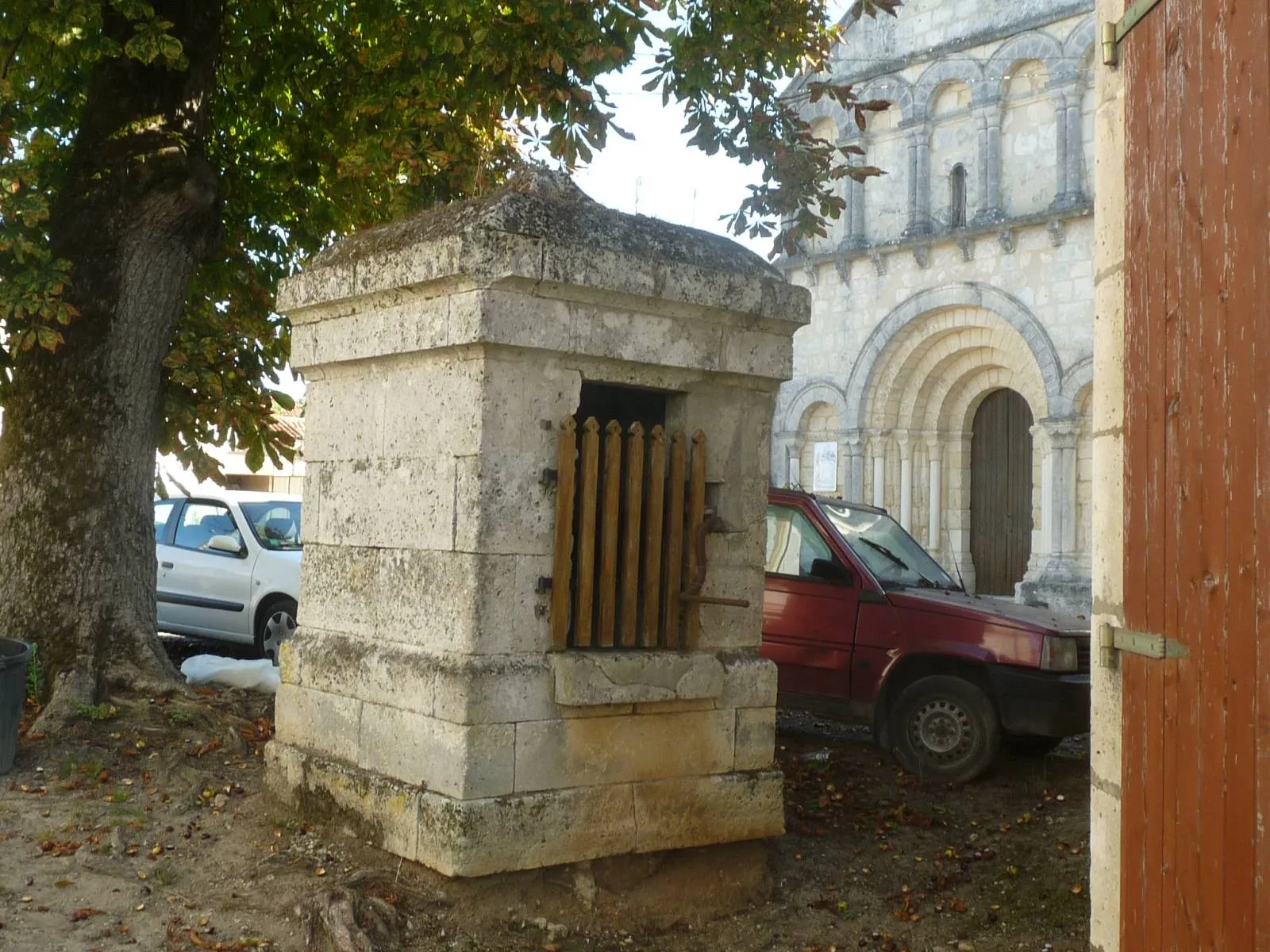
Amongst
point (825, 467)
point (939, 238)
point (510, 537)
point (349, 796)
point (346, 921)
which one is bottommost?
point (346, 921)

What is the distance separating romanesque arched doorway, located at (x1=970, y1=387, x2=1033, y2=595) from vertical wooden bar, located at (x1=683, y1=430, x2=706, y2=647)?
15581 millimetres

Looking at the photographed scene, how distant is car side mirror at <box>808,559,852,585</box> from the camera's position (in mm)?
8070

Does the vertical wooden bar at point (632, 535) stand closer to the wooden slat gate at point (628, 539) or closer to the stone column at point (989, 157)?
the wooden slat gate at point (628, 539)

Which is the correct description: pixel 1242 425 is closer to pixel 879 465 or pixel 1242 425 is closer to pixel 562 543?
pixel 562 543

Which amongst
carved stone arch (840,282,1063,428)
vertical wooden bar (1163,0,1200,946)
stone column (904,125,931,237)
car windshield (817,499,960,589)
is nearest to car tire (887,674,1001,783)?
car windshield (817,499,960,589)

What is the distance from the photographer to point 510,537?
4750mm

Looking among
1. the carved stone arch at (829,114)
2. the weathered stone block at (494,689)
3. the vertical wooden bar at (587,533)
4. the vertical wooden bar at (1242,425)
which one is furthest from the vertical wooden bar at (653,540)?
the carved stone arch at (829,114)

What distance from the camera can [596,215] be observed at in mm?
4992

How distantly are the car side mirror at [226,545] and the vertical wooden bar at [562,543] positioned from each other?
7.34 meters

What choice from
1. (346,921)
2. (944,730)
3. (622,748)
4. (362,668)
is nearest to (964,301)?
(944,730)

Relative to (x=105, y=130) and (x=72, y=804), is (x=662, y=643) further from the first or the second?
(x=105, y=130)

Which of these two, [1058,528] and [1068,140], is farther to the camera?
[1068,140]

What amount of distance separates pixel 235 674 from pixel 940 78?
15609 mm

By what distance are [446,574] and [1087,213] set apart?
49.7 feet
